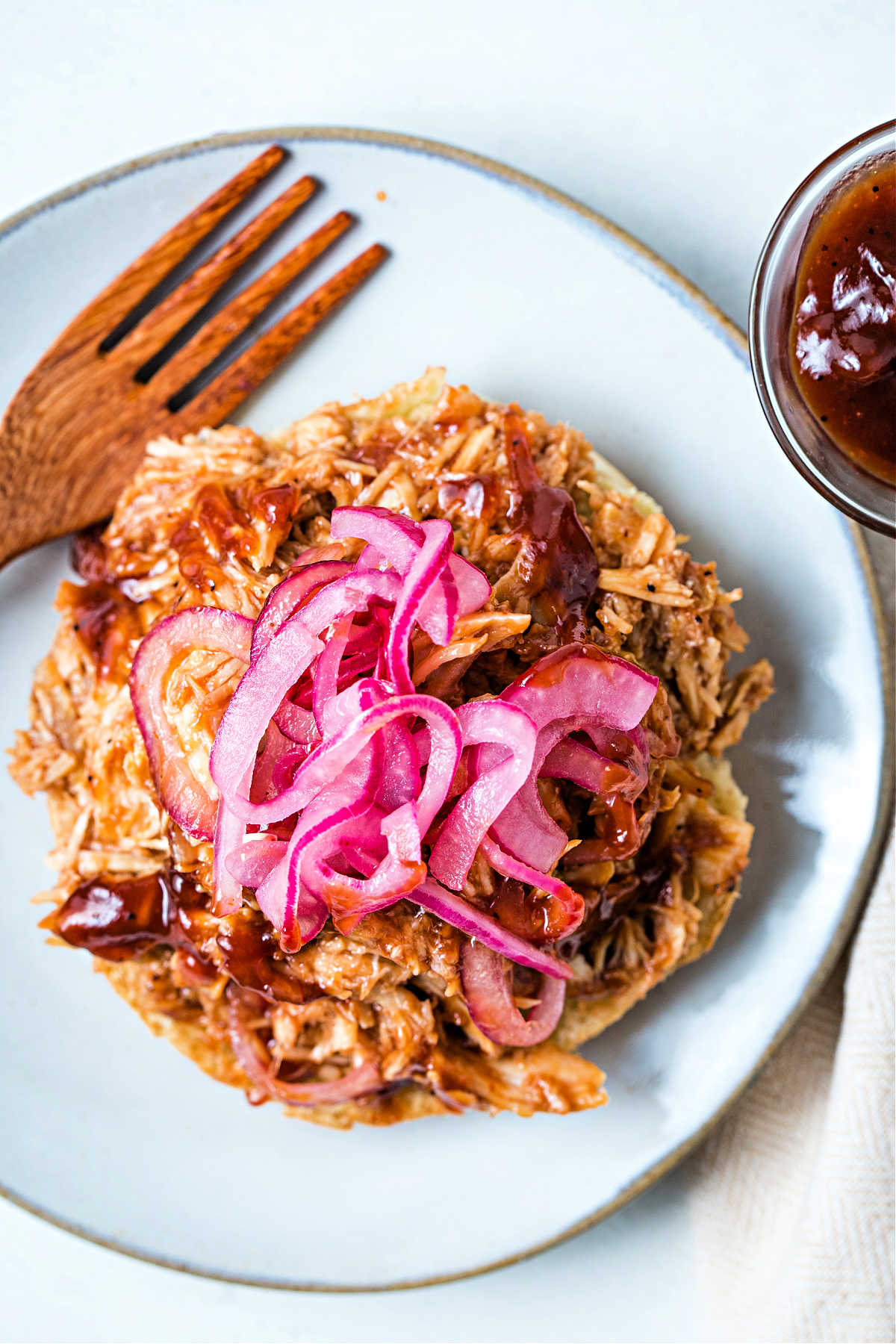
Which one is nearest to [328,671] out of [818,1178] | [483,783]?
[483,783]

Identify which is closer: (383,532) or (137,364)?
(383,532)

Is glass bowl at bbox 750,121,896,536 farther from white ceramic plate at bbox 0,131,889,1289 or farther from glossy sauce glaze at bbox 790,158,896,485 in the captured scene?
white ceramic plate at bbox 0,131,889,1289

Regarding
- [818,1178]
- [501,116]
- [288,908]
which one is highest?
[501,116]

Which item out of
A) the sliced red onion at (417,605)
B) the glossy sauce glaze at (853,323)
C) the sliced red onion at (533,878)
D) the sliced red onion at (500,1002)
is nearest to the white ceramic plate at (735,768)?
the glossy sauce glaze at (853,323)

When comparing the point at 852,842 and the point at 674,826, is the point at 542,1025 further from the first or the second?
the point at 852,842

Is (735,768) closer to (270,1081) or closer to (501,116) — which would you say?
(270,1081)

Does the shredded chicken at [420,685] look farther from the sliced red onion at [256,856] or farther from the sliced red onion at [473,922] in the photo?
the sliced red onion at [256,856]
